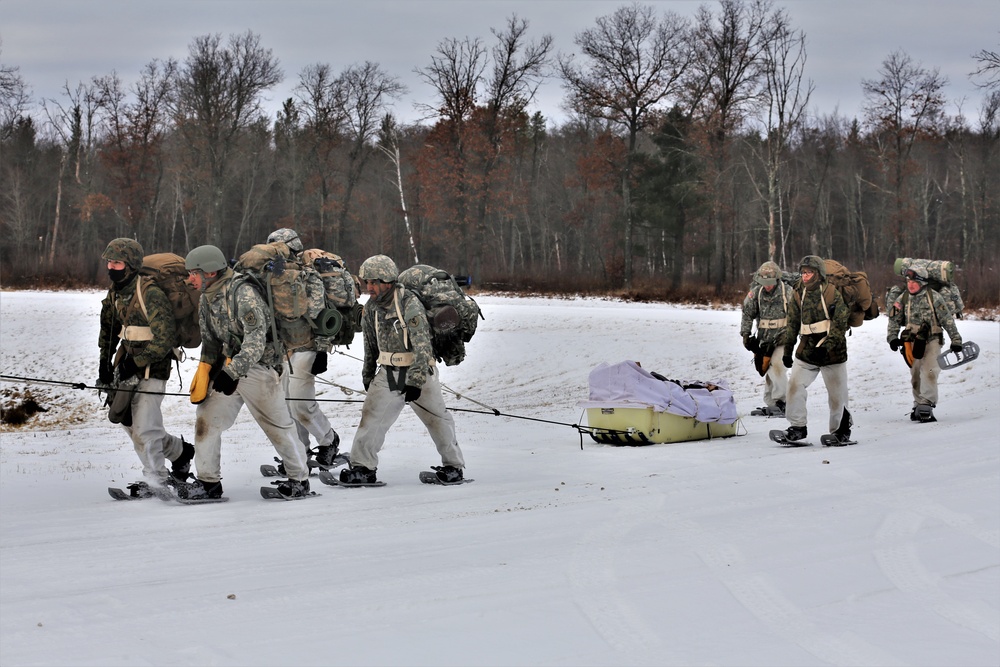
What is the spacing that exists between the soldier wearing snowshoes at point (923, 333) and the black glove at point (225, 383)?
884 centimetres

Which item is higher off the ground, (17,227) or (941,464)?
(17,227)

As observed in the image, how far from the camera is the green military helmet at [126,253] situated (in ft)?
28.6

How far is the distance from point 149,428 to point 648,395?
5.72 m

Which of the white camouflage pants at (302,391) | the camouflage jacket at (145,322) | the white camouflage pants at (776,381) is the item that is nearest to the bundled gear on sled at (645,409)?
the white camouflage pants at (776,381)

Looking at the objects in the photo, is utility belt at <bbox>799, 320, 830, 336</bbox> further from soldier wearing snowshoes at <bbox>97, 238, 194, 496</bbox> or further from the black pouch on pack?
the black pouch on pack

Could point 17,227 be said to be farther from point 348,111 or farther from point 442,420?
point 442,420

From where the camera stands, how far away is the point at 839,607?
5.69 m

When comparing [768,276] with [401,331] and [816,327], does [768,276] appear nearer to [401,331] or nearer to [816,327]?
[816,327]

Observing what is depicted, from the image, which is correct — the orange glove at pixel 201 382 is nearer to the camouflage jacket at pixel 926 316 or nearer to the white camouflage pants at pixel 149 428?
the white camouflage pants at pixel 149 428

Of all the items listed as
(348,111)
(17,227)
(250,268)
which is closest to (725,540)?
(250,268)

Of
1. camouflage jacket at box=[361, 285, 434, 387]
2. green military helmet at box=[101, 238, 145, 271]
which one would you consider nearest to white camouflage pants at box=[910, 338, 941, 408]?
camouflage jacket at box=[361, 285, 434, 387]

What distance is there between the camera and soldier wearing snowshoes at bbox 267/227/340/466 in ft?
32.9

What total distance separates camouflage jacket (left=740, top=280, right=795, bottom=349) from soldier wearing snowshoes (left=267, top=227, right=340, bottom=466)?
20.8ft

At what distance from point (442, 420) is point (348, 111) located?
51.9 metres
